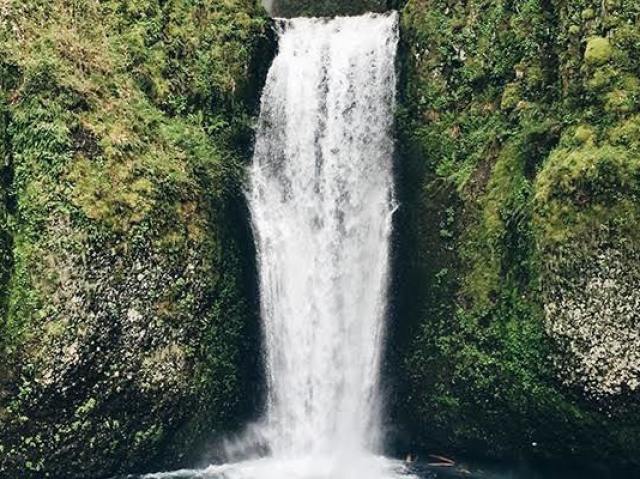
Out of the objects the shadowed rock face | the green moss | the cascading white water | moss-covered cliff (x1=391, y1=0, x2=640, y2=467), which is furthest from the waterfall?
the shadowed rock face

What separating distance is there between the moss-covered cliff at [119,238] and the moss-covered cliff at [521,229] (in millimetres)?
3572

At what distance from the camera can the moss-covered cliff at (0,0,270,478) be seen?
10.9 m

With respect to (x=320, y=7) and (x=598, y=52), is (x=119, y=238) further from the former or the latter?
(x=320, y=7)

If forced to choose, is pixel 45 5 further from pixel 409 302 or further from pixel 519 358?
pixel 519 358

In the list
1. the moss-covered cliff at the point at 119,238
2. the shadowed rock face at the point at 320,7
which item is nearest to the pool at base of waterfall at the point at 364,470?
the moss-covered cliff at the point at 119,238

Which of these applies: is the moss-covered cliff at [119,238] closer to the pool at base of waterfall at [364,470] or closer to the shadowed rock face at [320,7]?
the pool at base of waterfall at [364,470]

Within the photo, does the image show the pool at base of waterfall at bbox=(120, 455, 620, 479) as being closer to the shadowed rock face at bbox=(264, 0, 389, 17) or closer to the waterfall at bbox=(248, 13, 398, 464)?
the waterfall at bbox=(248, 13, 398, 464)

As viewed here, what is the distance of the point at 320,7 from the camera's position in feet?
66.4

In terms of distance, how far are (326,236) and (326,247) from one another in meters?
0.22

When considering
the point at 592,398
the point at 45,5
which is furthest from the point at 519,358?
the point at 45,5

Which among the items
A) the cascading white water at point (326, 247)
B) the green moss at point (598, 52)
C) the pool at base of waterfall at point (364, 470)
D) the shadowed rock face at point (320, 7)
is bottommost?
the pool at base of waterfall at point (364, 470)

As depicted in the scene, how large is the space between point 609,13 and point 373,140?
196 inches

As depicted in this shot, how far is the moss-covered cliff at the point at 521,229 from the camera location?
10.6 meters

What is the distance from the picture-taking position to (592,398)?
35.0ft
